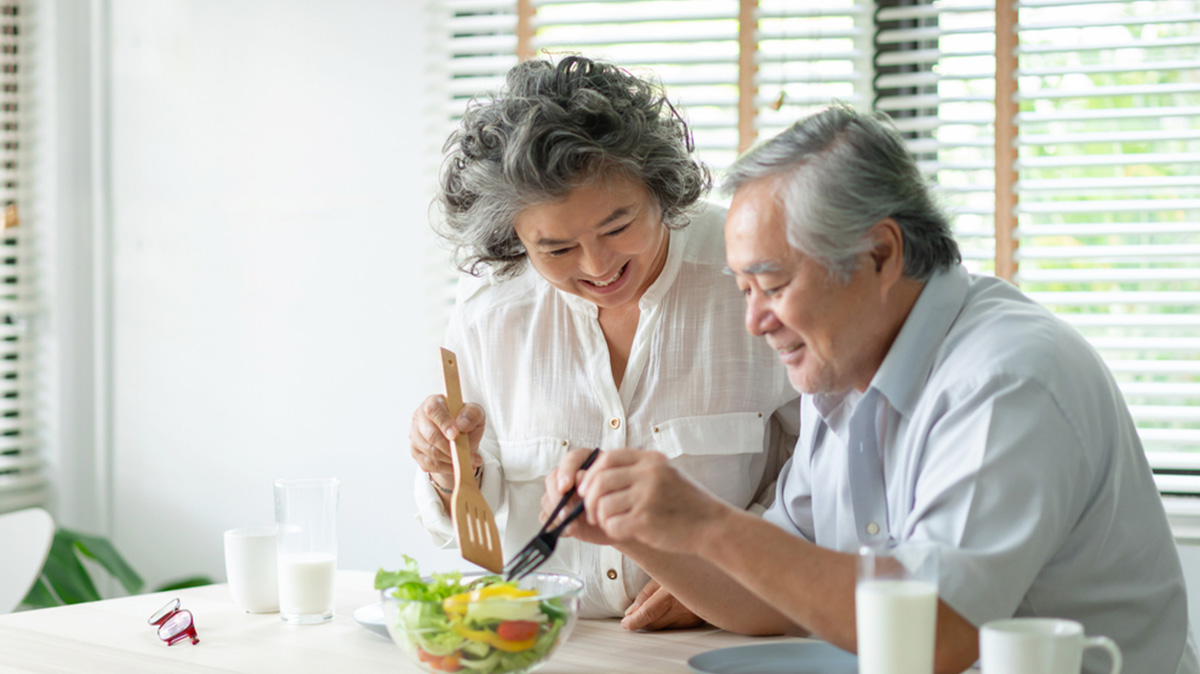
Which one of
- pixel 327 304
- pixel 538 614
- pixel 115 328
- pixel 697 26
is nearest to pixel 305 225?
pixel 327 304

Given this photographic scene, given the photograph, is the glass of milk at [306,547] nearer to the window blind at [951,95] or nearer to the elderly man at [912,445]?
the elderly man at [912,445]

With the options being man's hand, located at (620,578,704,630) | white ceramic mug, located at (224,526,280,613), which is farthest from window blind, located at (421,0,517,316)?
man's hand, located at (620,578,704,630)

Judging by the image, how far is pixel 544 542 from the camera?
1387 mm

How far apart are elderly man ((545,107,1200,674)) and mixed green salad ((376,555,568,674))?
13cm

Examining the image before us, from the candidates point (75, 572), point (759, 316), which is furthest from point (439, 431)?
point (75, 572)

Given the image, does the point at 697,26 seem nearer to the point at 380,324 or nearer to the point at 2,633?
the point at 380,324

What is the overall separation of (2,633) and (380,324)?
61.9 inches

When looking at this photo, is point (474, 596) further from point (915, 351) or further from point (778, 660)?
point (915, 351)

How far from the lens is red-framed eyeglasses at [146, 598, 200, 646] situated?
1616 mm

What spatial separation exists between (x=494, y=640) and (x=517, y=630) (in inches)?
1.1

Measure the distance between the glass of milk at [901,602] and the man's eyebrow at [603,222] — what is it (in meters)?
0.75

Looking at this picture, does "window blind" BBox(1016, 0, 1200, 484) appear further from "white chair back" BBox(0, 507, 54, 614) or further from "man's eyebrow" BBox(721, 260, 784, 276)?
"white chair back" BBox(0, 507, 54, 614)

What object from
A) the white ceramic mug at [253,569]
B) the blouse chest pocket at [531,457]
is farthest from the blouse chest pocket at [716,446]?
the white ceramic mug at [253,569]

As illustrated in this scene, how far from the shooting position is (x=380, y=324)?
3.16 meters
